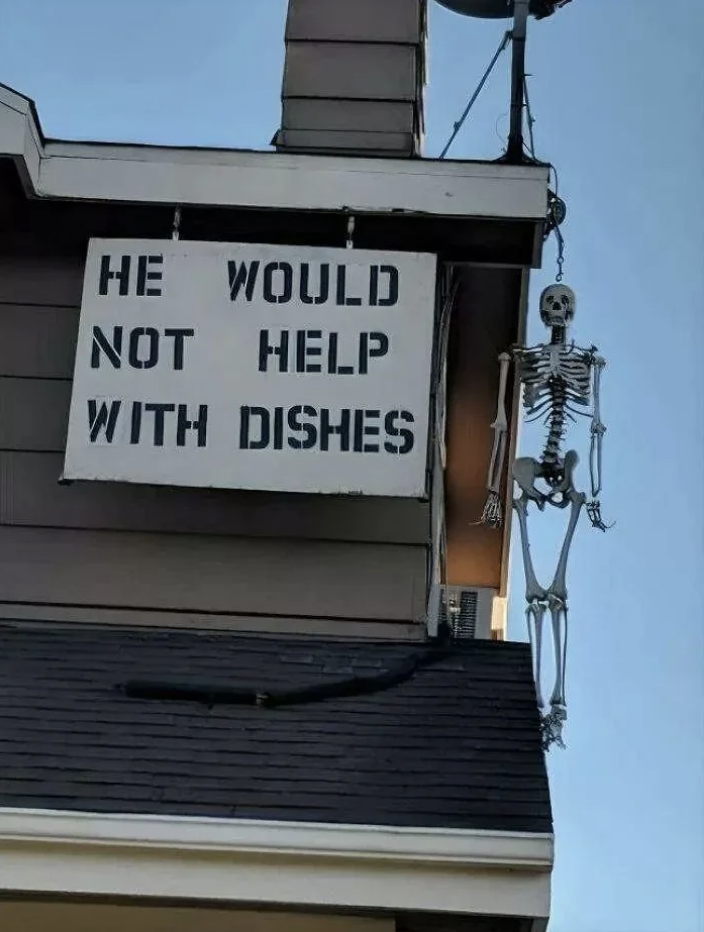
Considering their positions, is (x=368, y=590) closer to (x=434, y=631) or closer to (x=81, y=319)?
(x=434, y=631)

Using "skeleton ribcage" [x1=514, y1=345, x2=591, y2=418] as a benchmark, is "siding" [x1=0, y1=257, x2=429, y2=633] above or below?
below

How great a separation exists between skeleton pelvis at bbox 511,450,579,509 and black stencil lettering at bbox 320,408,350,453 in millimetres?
580

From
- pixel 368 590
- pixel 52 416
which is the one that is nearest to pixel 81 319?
pixel 52 416

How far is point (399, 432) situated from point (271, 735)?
1201 mm

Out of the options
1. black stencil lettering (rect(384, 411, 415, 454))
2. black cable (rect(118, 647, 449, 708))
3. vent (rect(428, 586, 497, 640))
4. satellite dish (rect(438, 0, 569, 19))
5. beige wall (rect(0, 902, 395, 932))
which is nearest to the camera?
beige wall (rect(0, 902, 395, 932))

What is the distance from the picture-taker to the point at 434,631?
19.9 feet

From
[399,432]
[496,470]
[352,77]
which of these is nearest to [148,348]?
[399,432]

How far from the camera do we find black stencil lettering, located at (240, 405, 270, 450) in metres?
5.12

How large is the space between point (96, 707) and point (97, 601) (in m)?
0.67

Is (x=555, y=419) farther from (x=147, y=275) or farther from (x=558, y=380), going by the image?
(x=147, y=275)

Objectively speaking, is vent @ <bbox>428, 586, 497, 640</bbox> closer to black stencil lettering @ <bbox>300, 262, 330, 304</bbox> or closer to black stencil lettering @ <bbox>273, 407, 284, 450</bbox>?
black stencil lettering @ <bbox>273, 407, 284, 450</bbox>

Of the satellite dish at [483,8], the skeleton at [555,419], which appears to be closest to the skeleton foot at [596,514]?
the skeleton at [555,419]

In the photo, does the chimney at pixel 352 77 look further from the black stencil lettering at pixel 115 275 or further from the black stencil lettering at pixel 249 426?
the black stencil lettering at pixel 249 426

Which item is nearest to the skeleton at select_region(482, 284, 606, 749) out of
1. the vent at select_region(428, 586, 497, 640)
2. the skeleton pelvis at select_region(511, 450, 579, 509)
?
the skeleton pelvis at select_region(511, 450, 579, 509)
